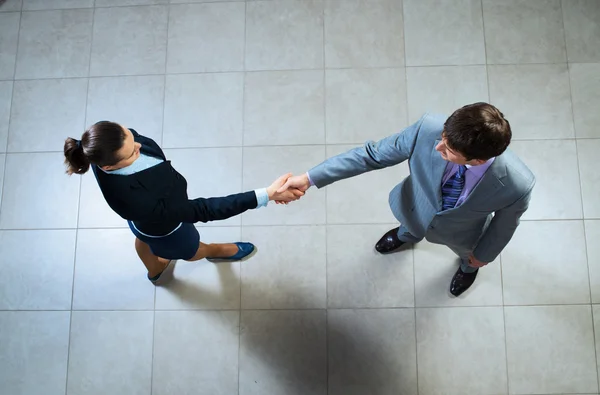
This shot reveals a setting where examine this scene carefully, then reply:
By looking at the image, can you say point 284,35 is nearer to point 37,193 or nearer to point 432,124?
point 432,124

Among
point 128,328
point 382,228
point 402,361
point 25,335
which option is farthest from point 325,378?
point 25,335

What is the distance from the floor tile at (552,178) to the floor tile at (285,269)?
1267mm

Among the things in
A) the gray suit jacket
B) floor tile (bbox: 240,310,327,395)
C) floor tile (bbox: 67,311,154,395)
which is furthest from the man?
floor tile (bbox: 67,311,154,395)

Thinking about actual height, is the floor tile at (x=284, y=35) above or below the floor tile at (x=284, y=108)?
above

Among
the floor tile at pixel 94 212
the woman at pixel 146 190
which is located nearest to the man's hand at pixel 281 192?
the woman at pixel 146 190

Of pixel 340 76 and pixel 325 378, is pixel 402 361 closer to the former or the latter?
pixel 325 378

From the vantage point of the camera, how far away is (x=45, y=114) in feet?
9.46

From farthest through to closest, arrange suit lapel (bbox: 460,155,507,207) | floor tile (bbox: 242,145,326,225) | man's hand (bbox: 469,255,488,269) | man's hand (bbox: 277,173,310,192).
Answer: floor tile (bbox: 242,145,326,225) < man's hand (bbox: 469,255,488,269) < man's hand (bbox: 277,173,310,192) < suit lapel (bbox: 460,155,507,207)

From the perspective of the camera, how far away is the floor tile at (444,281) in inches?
98.9

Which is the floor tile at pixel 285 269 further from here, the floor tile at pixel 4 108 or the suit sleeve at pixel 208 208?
the floor tile at pixel 4 108

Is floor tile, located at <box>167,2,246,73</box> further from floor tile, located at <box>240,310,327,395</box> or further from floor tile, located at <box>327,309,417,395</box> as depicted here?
floor tile, located at <box>327,309,417,395</box>

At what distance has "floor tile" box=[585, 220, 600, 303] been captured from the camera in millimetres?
2508

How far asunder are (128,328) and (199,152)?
1145 mm

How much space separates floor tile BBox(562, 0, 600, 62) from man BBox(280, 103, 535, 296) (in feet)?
5.25
